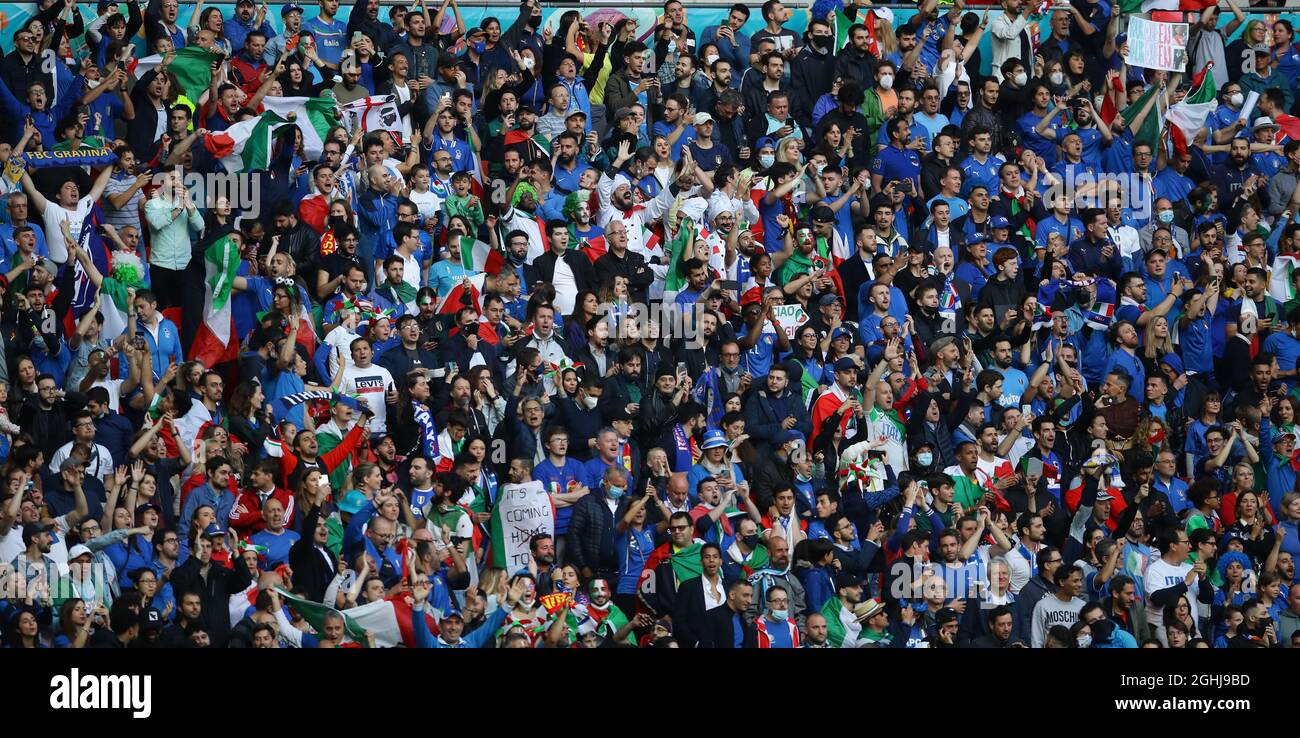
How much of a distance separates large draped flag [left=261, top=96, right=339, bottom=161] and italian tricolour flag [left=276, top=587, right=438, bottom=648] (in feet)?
17.7

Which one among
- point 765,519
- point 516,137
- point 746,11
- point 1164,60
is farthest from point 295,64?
point 1164,60

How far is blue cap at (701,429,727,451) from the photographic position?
62.0 ft

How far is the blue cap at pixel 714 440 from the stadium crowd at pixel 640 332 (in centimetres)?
14

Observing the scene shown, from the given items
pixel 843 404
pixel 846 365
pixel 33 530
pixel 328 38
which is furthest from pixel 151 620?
pixel 328 38

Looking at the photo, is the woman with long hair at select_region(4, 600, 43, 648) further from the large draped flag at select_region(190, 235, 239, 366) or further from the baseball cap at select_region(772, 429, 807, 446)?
the baseball cap at select_region(772, 429, 807, 446)

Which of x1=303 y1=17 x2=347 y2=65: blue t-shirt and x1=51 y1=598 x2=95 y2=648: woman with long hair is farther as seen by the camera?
x1=303 y1=17 x2=347 y2=65: blue t-shirt

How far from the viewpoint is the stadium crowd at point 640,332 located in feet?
58.7

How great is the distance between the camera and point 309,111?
69.9ft

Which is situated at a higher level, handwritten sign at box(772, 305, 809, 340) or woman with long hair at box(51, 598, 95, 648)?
handwritten sign at box(772, 305, 809, 340)

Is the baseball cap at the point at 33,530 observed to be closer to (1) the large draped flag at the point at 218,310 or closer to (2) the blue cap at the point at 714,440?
(1) the large draped flag at the point at 218,310

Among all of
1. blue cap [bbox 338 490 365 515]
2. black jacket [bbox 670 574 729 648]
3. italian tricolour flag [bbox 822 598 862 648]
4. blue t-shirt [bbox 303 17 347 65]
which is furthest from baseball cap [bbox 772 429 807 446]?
blue t-shirt [bbox 303 17 347 65]
